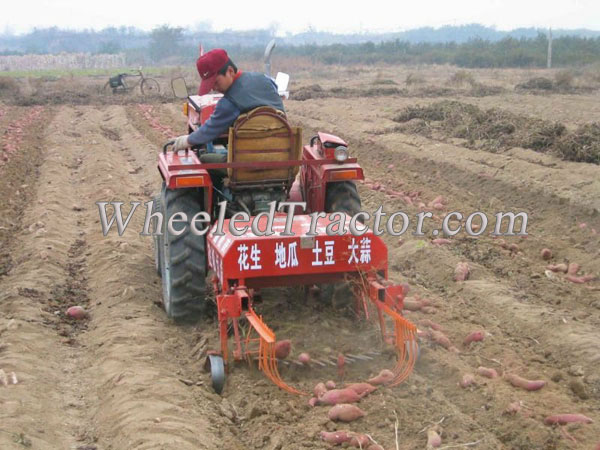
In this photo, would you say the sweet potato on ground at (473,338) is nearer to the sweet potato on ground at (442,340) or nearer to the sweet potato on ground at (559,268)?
the sweet potato on ground at (442,340)

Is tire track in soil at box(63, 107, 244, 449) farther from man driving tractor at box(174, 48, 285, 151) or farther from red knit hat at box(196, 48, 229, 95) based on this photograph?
red knit hat at box(196, 48, 229, 95)

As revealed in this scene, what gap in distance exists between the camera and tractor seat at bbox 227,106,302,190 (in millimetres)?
6074

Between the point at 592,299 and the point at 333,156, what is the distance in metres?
2.62

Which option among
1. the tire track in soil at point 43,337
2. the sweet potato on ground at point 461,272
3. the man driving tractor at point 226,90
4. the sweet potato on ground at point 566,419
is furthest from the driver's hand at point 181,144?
the sweet potato on ground at point 566,419

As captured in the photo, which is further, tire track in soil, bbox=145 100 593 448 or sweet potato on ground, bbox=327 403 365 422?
sweet potato on ground, bbox=327 403 365 422

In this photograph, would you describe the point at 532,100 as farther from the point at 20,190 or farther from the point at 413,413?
the point at 413,413

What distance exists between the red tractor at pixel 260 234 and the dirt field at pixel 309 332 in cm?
24

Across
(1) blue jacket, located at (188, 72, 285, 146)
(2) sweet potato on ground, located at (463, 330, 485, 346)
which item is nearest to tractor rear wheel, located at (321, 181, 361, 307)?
(1) blue jacket, located at (188, 72, 285, 146)

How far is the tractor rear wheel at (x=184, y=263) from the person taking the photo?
6078mm

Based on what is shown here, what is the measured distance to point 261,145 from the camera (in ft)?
20.2

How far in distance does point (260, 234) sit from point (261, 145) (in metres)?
0.96

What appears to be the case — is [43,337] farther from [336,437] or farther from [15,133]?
[15,133]

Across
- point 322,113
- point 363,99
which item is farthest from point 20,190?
point 363,99

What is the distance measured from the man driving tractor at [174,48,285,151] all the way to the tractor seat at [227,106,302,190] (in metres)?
0.12
